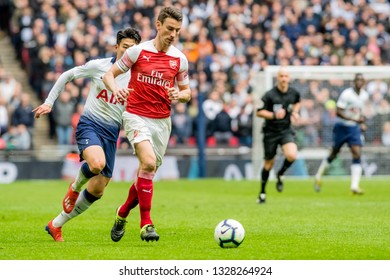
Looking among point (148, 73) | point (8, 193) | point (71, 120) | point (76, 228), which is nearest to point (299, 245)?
point (148, 73)

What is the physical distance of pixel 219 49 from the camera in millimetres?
32219

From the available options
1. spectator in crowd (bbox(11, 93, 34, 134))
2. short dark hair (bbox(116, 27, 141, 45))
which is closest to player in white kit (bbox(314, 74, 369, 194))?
spectator in crowd (bbox(11, 93, 34, 134))

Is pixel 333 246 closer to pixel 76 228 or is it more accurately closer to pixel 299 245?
pixel 299 245

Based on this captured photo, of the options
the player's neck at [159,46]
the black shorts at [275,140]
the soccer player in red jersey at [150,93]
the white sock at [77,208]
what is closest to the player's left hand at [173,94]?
the soccer player in red jersey at [150,93]

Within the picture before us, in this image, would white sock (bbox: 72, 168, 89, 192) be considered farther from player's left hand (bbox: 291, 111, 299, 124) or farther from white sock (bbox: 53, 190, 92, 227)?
player's left hand (bbox: 291, 111, 299, 124)

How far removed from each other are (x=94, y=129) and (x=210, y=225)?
2.84 m

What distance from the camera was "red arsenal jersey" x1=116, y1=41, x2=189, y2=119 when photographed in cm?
1216

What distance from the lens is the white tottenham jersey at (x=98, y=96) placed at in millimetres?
12906

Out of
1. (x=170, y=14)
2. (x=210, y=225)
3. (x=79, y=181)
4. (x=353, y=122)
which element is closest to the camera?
(x=170, y=14)

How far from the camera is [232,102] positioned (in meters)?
30.2

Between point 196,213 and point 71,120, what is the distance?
40.7 ft

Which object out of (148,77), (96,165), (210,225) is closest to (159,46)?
(148,77)

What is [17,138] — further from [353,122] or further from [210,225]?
[210,225]

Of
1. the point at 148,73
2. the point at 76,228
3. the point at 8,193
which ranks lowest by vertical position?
the point at 8,193
